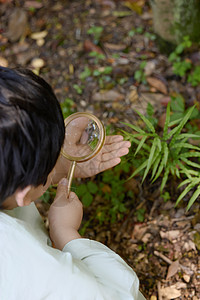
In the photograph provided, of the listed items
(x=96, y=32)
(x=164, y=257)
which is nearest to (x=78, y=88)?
(x=96, y=32)

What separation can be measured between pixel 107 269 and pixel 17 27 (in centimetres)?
266

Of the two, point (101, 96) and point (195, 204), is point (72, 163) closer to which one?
point (195, 204)

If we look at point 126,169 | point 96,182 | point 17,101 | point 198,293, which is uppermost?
point 17,101

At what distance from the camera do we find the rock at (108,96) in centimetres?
290

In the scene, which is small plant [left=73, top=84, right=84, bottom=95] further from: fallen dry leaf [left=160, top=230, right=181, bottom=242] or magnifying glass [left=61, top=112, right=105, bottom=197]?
fallen dry leaf [left=160, top=230, right=181, bottom=242]

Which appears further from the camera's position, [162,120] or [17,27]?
[17,27]

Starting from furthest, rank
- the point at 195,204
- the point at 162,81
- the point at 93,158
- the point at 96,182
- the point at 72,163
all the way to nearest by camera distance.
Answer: the point at 162,81 → the point at 96,182 → the point at 195,204 → the point at 93,158 → the point at 72,163

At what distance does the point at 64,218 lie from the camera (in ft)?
5.91

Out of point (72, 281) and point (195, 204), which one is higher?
point (72, 281)

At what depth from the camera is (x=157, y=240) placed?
2.27 meters

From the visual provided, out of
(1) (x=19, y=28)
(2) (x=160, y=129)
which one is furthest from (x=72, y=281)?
(1) (x=19, y=28)

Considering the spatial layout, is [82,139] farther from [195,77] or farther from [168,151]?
[195,77]

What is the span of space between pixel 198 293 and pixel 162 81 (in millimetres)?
1647

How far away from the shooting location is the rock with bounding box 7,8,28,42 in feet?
11.2
